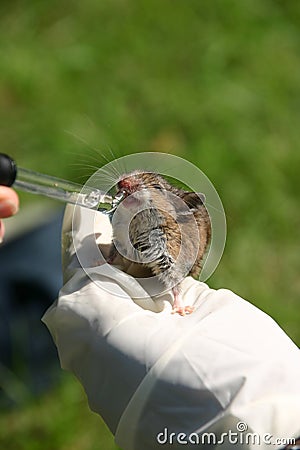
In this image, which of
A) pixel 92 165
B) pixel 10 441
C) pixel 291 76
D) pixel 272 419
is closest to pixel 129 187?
pixel 92 165

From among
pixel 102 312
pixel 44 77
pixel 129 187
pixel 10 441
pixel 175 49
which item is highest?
pixel 129 187

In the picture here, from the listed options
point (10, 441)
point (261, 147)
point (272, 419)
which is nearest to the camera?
point (272, 419)

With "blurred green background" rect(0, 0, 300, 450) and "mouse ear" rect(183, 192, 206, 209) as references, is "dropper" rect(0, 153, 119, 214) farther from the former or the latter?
"blurred green background" rect(0, 0, 300, 450)

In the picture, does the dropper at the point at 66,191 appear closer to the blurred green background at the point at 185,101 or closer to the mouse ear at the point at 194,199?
the mouse ear at the point at 194,199

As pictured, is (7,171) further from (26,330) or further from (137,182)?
(26,330)

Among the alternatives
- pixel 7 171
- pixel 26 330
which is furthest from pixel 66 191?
pixel 26 330

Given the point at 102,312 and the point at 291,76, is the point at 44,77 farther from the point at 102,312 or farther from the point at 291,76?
the point at 102,312
